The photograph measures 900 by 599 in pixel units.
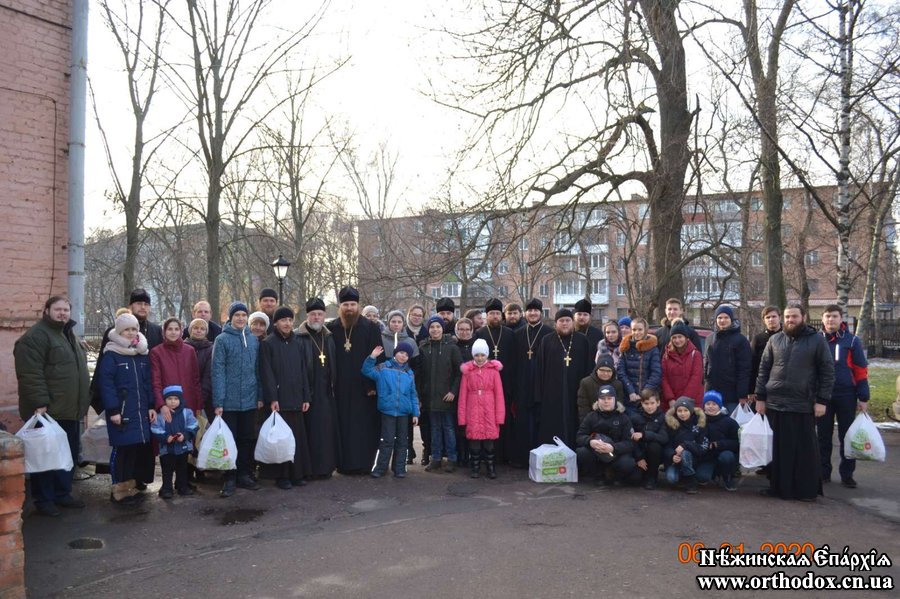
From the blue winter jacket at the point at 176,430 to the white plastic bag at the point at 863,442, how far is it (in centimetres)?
704

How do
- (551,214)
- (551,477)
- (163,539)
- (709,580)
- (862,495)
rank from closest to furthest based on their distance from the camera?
(709,580), (163,539), (862,495), (551,477), (551,214)

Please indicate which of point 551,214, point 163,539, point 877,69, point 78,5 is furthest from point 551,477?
point 877,69

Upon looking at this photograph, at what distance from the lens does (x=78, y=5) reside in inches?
322

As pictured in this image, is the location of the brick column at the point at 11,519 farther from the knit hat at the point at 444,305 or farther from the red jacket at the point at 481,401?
the knit hat at the point at 444,305

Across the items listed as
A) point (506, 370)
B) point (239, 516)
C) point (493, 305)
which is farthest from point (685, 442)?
point (239, 516)

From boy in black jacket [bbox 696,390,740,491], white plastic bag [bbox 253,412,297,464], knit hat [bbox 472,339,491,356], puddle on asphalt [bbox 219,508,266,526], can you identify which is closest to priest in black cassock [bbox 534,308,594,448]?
knit hat [bbox 472,339,491,356]

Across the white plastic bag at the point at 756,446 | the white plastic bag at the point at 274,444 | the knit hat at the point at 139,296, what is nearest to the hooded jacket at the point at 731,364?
the white plastic bag at the point at 756,446

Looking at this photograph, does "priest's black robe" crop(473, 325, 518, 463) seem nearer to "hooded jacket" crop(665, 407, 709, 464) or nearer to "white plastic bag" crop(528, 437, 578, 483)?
"white plastic bag" crop(528, 437, 578, 483)

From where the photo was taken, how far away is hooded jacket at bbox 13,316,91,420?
6289 millimetres

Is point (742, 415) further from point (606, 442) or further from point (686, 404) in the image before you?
point (606, 442)

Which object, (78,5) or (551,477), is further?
(78,5)

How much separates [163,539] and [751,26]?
1155 cm

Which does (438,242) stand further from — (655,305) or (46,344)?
(46,344)

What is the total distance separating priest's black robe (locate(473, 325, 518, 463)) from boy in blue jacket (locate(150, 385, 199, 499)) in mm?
3720
